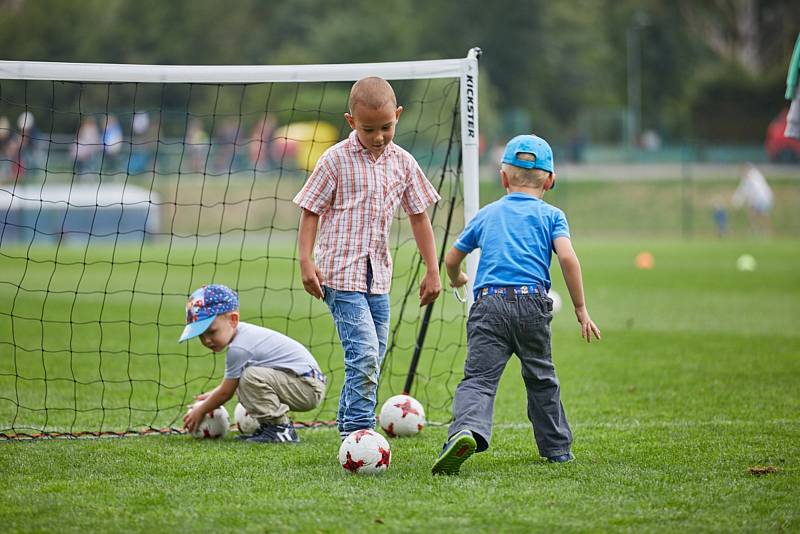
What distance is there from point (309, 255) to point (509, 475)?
1.41 m

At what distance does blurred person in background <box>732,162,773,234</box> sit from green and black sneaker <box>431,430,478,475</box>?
25203mm

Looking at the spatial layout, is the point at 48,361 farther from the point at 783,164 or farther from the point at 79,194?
the point at 783,164

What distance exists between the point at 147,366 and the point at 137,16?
49.1 metres

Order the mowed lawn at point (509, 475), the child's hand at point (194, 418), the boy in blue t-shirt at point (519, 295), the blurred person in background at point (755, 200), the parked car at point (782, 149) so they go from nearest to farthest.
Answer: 1. the mowed lawn at point (509, 475)
2. the boy in blue t-shirt at point (519, 295)
3. the child's hand at point (194, 418)
4. the blurred person in background at point (755, 200)
5. the parked car at point (782, 149)

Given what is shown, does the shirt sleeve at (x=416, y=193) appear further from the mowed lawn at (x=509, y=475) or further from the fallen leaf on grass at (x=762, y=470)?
the fallen leaf on grass at (x=762, y=470)

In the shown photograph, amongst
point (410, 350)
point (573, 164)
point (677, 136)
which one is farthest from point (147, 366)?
point (677, 136)

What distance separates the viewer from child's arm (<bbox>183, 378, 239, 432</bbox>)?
18.9ft

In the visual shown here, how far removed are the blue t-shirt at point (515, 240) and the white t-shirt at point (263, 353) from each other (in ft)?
4.39

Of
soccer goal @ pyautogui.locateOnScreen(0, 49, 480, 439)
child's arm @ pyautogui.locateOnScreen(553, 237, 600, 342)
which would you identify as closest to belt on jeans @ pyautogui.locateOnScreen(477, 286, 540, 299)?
child's arm @ pyautogui.locateOnScreen(553, 237, 600, 342)

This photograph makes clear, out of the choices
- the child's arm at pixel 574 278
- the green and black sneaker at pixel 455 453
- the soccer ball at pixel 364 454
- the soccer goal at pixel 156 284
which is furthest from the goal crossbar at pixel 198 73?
the green and black sneaker at pixel 455 453

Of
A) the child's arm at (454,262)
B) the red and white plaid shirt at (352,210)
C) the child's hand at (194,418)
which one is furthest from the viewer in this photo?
the child's hand at (194,418)

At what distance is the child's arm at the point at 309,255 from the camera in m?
5.08

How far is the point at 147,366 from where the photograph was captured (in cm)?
915

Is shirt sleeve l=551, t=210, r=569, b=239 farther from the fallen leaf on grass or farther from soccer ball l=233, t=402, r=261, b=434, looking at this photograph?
soccer ball l=233, t=402, r=261, b=434
